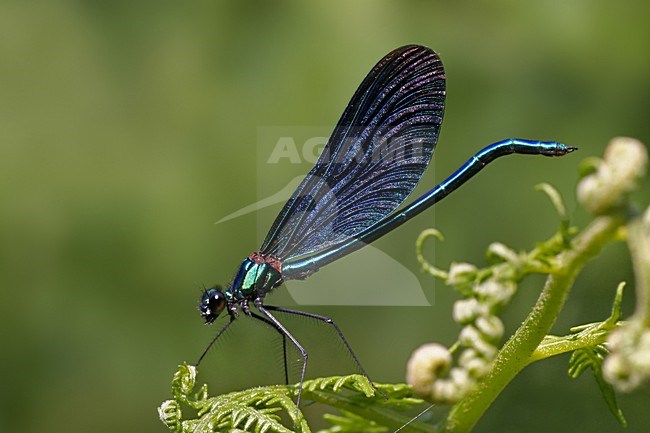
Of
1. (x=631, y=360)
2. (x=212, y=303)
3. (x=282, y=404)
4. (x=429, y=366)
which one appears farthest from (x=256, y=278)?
(x=631, y=360)

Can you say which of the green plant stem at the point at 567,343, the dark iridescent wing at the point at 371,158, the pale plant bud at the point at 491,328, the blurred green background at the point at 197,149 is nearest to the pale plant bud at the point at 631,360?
the pale plant bud at the point at 491,328

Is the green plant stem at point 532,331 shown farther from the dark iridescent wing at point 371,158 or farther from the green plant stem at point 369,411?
the dark iridescent wing at point 371,158

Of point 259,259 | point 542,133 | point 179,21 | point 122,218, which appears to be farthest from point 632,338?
point 179,21

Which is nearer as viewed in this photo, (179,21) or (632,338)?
(632,338)

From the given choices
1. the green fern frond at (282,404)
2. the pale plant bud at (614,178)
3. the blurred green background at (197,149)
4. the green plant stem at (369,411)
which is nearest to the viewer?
the pale plant bud at (614,178)

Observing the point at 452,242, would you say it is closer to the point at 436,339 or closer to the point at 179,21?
the point at 436,339

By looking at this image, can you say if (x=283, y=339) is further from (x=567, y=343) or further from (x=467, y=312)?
(x=467, y=312)

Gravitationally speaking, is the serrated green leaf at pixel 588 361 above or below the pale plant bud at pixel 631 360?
below
